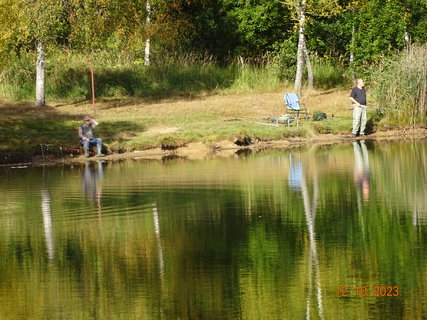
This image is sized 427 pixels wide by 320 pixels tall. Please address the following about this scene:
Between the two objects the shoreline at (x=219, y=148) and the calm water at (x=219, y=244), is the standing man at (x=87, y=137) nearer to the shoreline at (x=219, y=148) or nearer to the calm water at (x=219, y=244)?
the shoreline at (x=219, y=148)

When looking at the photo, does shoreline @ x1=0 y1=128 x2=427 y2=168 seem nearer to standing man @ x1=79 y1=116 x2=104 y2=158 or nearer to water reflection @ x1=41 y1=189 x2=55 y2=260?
standing man @ x1=79 y1=116 x2=104 y2=158

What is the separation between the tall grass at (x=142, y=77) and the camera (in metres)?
47.2

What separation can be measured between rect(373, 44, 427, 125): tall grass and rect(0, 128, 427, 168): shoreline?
20.8 inches

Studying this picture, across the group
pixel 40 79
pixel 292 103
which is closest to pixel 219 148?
pixel 292 103

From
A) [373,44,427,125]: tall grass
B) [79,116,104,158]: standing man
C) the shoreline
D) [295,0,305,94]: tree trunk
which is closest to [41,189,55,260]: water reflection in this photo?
the shoreline

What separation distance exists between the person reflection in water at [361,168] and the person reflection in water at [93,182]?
5.19 m

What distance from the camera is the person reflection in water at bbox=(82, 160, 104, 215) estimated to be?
23234 millimetres

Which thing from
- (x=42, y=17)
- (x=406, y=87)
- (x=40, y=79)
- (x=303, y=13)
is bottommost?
(x=406, y=87)

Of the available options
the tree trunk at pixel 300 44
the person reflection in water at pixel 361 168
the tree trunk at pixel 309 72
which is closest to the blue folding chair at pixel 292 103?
the person reflection in water at pixel 361 168

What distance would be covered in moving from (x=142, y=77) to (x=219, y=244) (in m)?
32.5

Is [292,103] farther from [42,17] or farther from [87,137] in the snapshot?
[42,17]

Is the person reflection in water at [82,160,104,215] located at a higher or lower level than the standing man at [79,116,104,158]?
lower

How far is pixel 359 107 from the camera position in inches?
1417

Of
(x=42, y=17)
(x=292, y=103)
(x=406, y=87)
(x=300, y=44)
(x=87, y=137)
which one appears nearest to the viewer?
A: (x=87, y=137)
